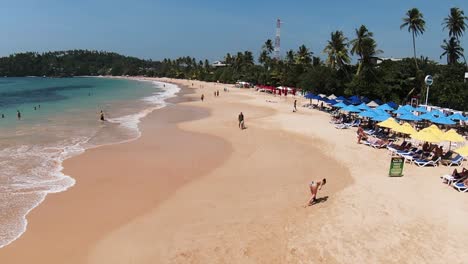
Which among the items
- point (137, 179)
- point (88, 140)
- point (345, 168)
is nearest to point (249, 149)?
point (345, 168)

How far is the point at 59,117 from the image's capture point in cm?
3362

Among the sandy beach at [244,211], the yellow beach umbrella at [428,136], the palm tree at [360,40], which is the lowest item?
the sandy beach at [244,211]

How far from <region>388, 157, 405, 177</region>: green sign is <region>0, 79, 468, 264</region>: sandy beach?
0.95 feet

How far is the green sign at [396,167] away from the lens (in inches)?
544

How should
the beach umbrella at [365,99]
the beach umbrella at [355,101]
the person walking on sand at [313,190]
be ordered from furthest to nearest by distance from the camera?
1. the beach umbrella at [365,99]
2. the beach umbrella at [355,101]
3. the person walking on sand at [313,190]

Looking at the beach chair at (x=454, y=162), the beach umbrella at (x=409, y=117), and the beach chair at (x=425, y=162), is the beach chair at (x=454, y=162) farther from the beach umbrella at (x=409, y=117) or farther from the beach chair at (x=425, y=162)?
the beach umbrella at (x=409, y=117)

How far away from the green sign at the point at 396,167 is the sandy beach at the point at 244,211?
0.29m

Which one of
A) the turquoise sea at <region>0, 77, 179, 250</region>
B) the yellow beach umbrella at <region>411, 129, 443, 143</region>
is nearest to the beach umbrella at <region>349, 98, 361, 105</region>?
the yellow beach umbrella at <region>411, 129, 443, 143</region>

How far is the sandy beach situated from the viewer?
28.5 ft

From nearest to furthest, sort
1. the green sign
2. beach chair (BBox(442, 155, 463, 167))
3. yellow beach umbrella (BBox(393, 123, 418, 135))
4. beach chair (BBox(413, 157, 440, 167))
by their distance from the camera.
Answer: the green sign < beach chair (BBox(413, 157, 440, 167)) < beach chair (BBox(442, 155, 463, 167)) < yellow beach umbrella (BBox(393, 123, 418, 135))

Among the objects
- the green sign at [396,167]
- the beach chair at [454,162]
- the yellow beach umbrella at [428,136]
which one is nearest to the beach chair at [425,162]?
the beach chair at [454,162]

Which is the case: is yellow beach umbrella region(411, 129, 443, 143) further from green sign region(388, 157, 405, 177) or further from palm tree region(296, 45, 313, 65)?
palm tree region(296, 45, 313, 65)

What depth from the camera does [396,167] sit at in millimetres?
13922

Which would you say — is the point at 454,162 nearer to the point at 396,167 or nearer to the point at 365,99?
the point at 396,167
